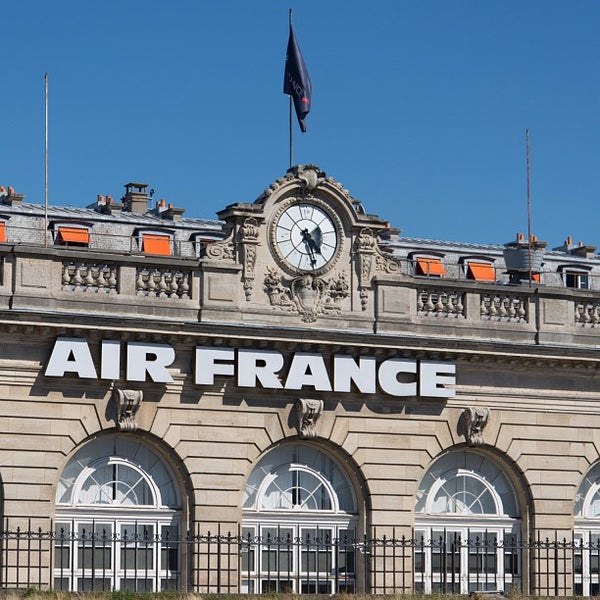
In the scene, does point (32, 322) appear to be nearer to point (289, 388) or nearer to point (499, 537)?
point (289, 388)

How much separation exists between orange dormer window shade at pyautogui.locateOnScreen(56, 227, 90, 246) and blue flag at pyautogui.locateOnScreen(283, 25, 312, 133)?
20.5ft

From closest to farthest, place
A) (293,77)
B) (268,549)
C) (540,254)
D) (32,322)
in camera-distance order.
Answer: (32,322)
(268,549)
(293,77)
(540,254)

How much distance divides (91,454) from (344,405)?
6273mm

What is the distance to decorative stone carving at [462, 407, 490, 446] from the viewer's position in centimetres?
4894

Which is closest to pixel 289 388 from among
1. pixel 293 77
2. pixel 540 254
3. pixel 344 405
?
pixel 344 405

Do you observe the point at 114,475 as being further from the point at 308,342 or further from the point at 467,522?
the point at 467,522

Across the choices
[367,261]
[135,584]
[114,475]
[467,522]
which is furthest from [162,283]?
[467,522]

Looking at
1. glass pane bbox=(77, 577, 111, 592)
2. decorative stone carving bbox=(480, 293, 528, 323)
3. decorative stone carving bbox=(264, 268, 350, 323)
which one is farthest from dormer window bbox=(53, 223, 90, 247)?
decorative stone carving bbox=(480, 293, 528, 323)

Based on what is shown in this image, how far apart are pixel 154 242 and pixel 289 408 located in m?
7.61

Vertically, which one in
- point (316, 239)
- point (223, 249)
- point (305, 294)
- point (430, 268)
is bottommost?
point (305, 294)

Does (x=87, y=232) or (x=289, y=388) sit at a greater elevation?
(x=87, y=232)

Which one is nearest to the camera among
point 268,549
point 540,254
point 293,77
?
point 268,549

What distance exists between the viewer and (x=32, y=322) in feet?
145

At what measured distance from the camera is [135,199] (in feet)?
190
